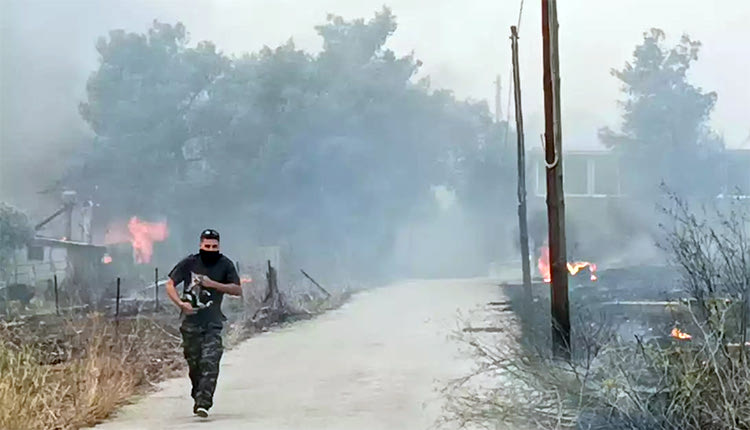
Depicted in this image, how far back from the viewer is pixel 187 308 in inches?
131

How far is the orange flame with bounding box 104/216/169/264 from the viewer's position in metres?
3.52

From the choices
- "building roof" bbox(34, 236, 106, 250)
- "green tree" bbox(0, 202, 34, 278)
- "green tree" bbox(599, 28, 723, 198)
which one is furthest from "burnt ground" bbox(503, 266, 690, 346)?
"green tree" bbox(0, 202, 34, 278)

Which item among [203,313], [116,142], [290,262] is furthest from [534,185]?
[116,142]

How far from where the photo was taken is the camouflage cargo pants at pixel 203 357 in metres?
3.34

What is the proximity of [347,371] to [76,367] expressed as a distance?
0.91m

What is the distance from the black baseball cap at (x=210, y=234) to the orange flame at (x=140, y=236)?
0.49ft

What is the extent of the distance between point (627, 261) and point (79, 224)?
73.4 inches

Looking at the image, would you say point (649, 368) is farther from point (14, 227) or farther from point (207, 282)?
point (14, 227)

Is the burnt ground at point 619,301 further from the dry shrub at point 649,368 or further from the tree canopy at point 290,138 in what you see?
the tree canopy at point 290,138

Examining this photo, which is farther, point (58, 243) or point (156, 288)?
point (58, 243)

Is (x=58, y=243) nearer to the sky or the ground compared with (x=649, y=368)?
nearer to the sky

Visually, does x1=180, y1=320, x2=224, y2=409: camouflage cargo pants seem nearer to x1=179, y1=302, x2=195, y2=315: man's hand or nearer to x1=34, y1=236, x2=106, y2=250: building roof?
x1=179, y1=302, x2=195, y2=315: man's hand

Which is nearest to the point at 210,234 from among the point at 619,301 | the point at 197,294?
the point at 197,294

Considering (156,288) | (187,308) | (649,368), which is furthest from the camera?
(156,288)
